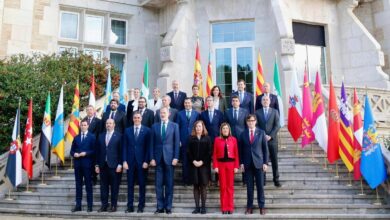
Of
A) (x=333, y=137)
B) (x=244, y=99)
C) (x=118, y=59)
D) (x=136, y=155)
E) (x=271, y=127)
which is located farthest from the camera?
(x=118, y=59)

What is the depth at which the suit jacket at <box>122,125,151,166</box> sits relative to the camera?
7.69 meters

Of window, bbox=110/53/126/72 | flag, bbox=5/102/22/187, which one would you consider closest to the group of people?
flag, bbox=5/102/22/187

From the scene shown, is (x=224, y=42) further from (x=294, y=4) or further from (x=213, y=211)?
(x=213, y=211)

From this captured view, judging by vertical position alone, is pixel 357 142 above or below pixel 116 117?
below

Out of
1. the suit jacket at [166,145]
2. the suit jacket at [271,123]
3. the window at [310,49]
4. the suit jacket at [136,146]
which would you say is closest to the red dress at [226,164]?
the suit jacket at [166,145]

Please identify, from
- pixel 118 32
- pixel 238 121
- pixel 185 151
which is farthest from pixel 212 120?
pixel 118 32

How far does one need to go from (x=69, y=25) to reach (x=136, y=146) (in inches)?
406

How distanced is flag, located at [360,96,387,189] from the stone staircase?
42 centimetres

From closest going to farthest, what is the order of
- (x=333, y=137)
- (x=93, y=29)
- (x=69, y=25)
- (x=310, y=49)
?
1. (x=333, y=137)
2. (x=310, y=49)
3. (x=69, y=25)
4. (x=93, y=29)

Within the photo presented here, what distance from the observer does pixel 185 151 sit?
789 cm

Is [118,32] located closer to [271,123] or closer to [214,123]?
[214,123]

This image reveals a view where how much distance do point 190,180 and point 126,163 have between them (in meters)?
1.35

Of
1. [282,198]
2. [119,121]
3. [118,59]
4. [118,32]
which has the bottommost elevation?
[282,198]

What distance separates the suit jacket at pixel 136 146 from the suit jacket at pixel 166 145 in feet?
0.70
